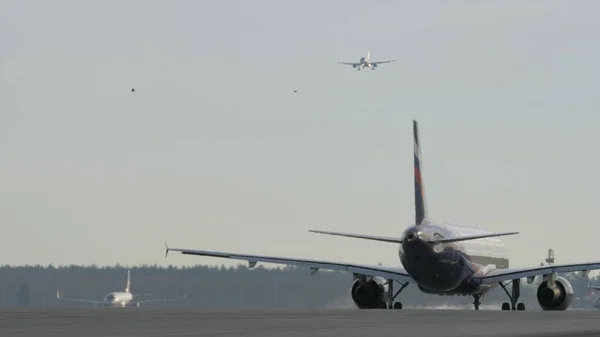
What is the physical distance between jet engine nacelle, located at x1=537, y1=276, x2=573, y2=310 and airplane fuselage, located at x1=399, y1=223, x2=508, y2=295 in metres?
5.08

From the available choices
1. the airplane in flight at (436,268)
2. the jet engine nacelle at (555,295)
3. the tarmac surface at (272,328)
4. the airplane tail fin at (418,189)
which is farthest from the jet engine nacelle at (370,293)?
the tarmac surface at (272,328)

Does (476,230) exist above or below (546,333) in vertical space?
above

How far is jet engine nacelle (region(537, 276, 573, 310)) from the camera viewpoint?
79.2 meters

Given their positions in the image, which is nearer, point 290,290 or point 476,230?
point 476,230

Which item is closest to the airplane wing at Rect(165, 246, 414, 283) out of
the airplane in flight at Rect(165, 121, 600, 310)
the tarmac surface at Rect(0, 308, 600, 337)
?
the airplane in flight at Rect(165, 121, 600, 310)

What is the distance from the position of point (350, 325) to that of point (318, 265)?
47.3 metres

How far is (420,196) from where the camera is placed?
7950cm

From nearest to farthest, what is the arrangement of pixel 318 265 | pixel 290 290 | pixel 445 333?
pixel 445 333 → pixel 318 265 → pixel 290 290

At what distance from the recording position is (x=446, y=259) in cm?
7825

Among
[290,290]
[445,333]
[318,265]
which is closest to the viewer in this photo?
[445,333]

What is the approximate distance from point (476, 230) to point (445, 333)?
57.8 meters

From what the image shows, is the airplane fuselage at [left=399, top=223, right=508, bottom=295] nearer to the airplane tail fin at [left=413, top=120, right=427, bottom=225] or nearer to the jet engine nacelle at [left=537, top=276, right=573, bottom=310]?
the airplane tail fin at [left=413, top=120, right=427, bottom=225]

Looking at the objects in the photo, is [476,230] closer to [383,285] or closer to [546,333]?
[383,285]

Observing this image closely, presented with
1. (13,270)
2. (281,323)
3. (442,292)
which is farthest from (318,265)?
(13,270)
